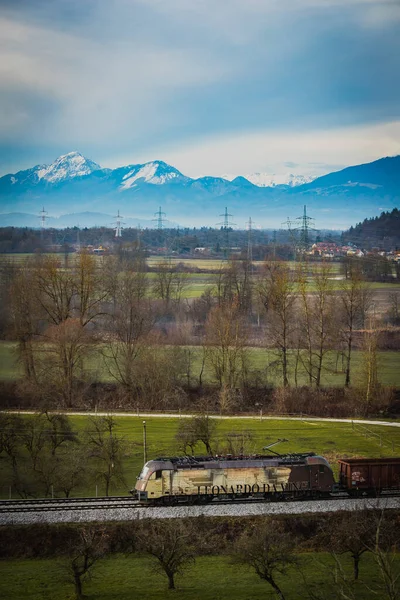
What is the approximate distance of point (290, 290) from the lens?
49500mm

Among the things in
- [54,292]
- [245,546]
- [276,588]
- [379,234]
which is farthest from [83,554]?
[379,234]

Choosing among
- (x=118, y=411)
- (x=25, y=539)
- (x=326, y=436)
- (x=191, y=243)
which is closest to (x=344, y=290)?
(x=326, y=436)

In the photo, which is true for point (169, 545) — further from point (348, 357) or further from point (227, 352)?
point (348, 357)

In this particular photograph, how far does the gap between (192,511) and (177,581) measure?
454 cm

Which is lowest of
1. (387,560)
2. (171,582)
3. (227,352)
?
(171,582)

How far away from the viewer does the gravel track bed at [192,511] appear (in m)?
24.1

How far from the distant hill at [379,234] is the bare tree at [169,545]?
64.5 meters

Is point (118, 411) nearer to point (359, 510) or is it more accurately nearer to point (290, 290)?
point (290, 290)

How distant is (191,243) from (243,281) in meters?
40.6

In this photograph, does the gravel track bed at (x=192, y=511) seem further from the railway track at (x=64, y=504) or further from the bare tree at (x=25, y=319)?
the bare tree at (x=25, y=319)

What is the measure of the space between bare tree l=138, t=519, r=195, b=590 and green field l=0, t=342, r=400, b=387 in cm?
2312

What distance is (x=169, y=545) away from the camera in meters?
20.8

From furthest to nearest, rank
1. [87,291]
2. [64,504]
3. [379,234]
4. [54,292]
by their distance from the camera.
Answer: [379,234], [87,291], [54,292], [64,504]

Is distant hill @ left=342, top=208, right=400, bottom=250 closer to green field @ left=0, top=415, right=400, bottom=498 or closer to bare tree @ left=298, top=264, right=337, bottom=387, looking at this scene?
bare tree @ left=298, top=264, right=337, bottom=387
